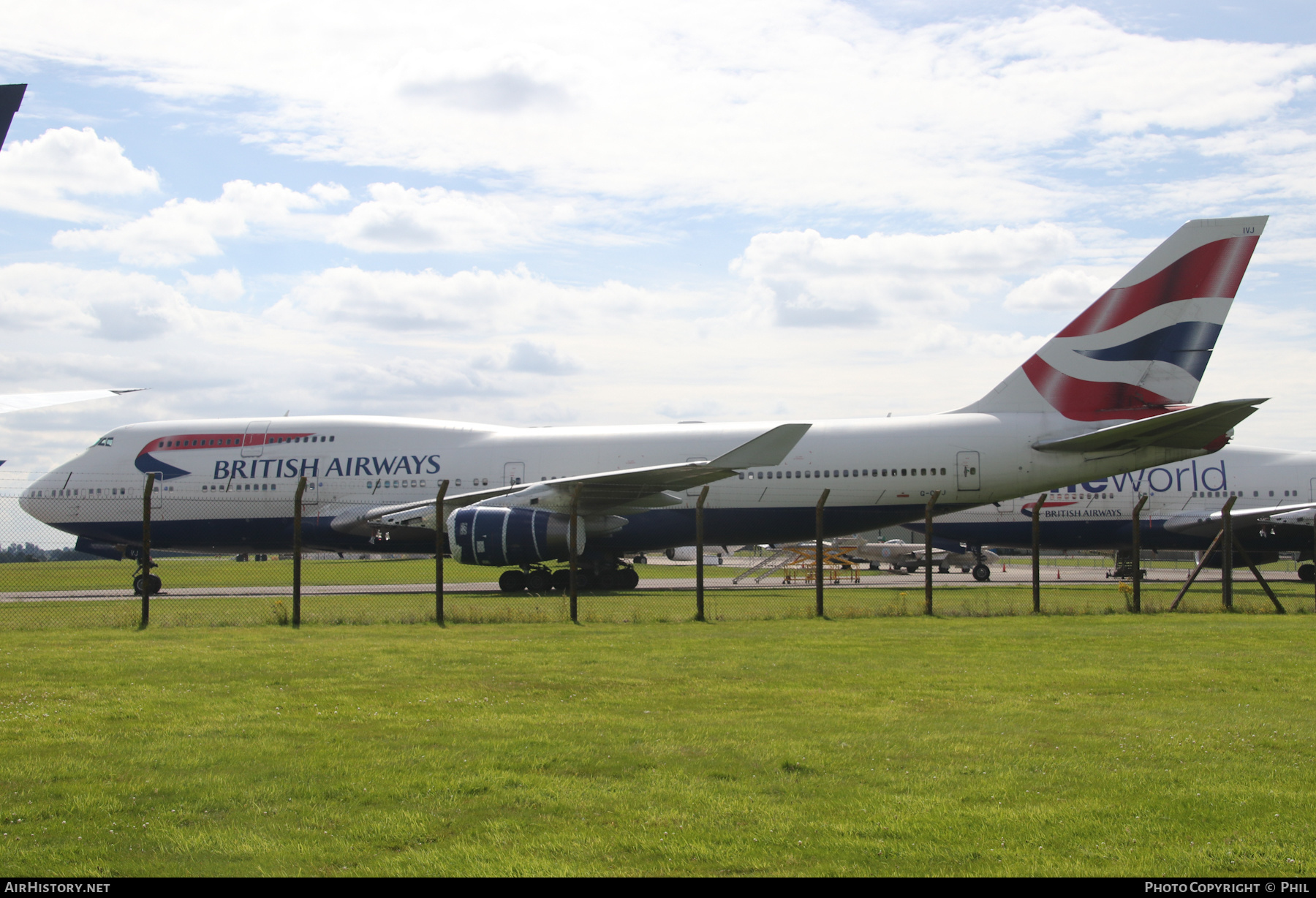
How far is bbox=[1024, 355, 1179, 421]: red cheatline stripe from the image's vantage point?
2134 cm

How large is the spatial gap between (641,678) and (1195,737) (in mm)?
3825

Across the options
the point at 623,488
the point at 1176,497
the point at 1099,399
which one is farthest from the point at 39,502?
the point at 1176,497

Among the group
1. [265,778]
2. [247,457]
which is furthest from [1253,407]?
[247,457]

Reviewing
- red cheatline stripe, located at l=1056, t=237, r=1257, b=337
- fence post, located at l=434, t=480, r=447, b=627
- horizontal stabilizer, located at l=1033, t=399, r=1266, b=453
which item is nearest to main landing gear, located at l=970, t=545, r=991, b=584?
horizontal stabilizer, located at l=1033, t=399, r=1266, b=453

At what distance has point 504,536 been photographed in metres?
18.8

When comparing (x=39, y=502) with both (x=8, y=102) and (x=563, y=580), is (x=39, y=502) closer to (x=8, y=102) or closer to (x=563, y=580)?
(x=563, y=580)

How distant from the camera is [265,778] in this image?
484cm

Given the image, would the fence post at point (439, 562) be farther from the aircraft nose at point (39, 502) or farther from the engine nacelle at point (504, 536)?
the aircraft nose at point (39, 502)

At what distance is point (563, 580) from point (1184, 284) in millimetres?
14128

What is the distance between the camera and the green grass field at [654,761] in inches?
149

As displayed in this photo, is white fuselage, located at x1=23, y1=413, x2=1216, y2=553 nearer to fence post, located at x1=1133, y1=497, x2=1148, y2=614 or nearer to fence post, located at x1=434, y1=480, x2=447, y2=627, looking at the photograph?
fence post, located at x1=1133, y1=497, x2=1148, y2=614

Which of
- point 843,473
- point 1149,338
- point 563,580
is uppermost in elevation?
point 1149,338

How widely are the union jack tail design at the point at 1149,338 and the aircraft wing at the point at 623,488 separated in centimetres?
622

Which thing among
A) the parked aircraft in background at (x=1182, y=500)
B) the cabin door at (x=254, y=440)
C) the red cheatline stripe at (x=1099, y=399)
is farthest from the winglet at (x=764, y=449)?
the cabin door at (x=254, y=440)
